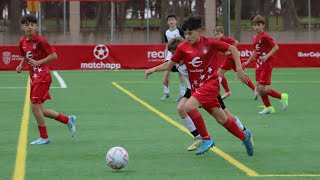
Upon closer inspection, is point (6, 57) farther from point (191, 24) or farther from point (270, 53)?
point (191, 24)

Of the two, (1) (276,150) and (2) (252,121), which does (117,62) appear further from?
(1) (276,150)

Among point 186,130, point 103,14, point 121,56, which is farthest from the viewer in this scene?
point 103,14

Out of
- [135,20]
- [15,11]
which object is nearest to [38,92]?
[135,20]

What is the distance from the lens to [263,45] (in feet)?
60.1

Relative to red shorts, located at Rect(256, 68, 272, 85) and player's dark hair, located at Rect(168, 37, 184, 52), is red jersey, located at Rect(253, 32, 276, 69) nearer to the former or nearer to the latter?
red shorts, located at Rect(256, 68, 272, 85)

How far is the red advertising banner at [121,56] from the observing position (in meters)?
36.0

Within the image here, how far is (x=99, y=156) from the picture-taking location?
11.6 meters

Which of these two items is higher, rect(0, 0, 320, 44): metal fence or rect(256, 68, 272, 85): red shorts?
rect(0, 0, 320, 44): metal fence

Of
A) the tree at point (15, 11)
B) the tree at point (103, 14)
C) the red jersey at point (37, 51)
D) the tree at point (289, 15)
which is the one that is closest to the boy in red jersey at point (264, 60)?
the red jersey at point (37, 51)

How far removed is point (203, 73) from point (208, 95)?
0.32 m

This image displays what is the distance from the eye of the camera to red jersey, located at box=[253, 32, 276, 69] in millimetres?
18172

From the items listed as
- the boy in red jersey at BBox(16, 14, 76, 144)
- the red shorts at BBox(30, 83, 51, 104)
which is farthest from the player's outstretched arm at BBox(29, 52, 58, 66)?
the red shorts at BBox(30, 83, 51, 104)

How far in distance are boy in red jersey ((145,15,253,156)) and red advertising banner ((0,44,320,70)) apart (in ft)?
80.5

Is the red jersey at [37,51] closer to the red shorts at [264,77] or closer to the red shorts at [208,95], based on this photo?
the red shorts at [208,95]
